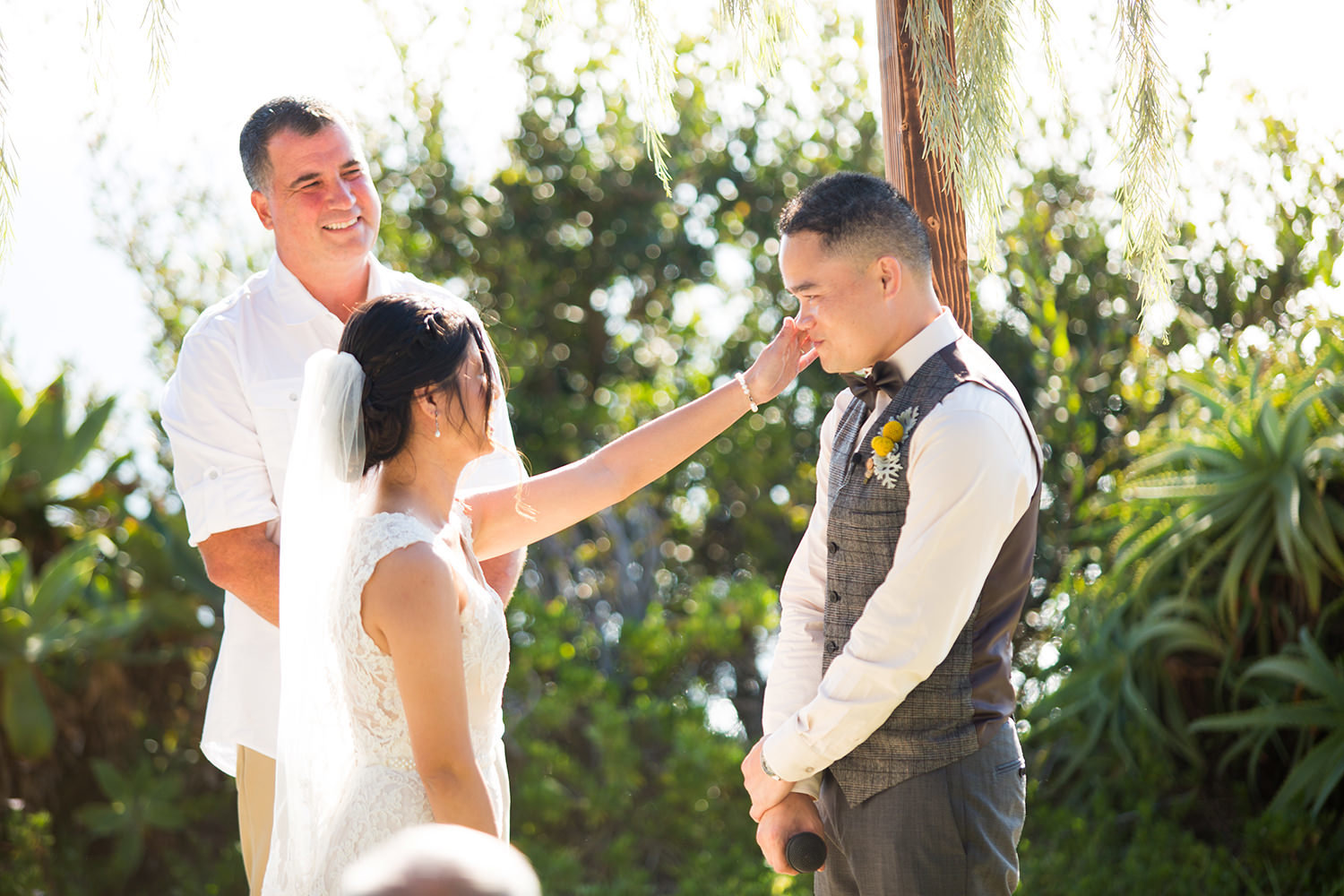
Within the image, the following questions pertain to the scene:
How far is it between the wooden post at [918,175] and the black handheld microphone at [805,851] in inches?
51.2

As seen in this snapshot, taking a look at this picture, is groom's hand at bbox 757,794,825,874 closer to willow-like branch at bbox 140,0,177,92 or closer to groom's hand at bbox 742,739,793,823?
groom's hand at bbox 742,739,793,823

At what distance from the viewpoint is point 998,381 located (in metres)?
2.62

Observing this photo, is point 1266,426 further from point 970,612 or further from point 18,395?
point 18,395

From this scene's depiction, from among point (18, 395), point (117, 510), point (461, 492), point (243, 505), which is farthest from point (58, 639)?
point (461, 492)

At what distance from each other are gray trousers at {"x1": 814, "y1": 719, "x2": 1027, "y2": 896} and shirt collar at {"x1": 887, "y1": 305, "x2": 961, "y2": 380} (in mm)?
755

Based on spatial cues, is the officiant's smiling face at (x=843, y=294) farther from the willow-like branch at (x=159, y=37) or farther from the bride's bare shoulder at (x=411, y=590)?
the willow-like branch at (x=159, y=37)

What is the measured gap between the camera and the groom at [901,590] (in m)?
2.45

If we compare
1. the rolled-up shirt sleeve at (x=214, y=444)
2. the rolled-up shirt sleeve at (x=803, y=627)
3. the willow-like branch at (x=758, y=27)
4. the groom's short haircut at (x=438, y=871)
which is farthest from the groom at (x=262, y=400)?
the groom's short haircut at (x=438, y=871)

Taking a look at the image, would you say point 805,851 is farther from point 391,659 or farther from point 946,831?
point 391,659

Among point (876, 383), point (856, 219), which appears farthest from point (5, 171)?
point (876, 383)

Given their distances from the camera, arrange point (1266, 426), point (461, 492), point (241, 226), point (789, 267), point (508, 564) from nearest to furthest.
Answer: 1. point (789, 267)
2. point (461, 492)
3. point (508, 564)
4. point (1266, 426)
5. point (241, 226)

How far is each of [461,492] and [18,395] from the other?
4.26 m

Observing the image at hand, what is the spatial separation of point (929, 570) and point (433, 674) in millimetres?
942

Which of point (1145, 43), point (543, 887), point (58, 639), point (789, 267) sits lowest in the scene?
point (543, 887)
